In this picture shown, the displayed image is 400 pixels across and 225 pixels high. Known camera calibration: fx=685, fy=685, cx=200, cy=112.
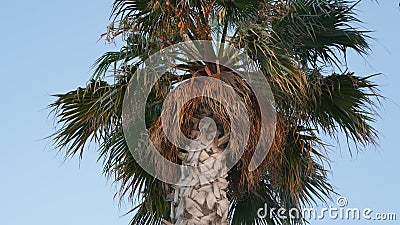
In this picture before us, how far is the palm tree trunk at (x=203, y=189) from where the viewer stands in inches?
241

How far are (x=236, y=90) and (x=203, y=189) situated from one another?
948 mm

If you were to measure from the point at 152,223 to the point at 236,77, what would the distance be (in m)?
2.14

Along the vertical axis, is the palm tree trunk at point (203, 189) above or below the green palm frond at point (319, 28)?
below

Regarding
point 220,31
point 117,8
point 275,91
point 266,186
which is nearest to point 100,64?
point 117,8

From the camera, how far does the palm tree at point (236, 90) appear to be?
20.5 ft

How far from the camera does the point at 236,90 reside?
20.5 feet

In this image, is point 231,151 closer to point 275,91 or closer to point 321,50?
point 275,91

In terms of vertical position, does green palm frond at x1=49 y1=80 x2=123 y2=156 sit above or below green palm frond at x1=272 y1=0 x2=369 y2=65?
below

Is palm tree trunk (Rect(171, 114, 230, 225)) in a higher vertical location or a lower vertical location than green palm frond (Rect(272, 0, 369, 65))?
lower

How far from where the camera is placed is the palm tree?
6262 mm

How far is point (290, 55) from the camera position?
265 inches

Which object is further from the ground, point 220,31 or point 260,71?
point 220,31

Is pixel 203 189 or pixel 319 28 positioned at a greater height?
pixel 319 28

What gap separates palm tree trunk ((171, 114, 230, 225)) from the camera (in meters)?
6.13
